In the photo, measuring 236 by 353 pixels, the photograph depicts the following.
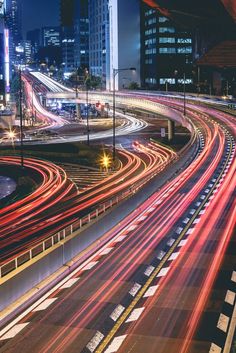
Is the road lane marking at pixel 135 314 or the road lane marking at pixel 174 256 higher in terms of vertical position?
the road lane marking at pixel 174 256

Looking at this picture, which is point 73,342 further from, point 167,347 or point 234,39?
point 234,39

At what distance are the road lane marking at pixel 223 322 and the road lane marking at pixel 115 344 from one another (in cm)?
289

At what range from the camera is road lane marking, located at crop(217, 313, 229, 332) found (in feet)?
53.2

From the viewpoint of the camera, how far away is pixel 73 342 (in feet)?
50.6

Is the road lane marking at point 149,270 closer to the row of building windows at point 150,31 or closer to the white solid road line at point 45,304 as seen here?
the white solid road line at point 45,304

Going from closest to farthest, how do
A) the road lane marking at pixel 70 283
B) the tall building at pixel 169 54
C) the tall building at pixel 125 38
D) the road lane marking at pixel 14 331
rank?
the road lane marking at pixel 14 331 → the road lane marking at pixel 70 283 → the tall building at pixel 169 54 → the tall building at pixel 125 38

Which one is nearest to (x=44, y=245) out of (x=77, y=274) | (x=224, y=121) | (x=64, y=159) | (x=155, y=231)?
(x=77, y=274)

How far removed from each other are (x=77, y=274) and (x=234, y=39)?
3513cm

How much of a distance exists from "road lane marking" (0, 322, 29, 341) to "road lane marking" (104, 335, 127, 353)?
2915 mm

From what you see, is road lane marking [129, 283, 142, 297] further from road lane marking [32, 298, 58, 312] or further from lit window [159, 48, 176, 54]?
lit window [159, 48, 176, 54]

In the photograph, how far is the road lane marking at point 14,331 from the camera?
627 inches

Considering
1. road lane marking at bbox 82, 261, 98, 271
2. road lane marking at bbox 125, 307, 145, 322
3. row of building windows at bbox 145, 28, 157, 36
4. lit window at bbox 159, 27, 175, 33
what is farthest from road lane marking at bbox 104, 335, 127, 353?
row of building windows at bbox 145, 28, 157, 36

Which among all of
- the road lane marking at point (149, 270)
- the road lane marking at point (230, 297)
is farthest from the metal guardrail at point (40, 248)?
the road lane marking at point (230, 297)

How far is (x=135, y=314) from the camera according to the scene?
17391 mm
